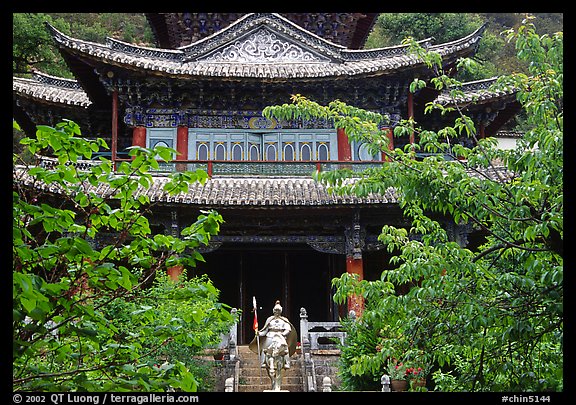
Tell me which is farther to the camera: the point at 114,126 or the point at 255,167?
the point at 255,167

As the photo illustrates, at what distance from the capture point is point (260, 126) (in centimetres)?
1634

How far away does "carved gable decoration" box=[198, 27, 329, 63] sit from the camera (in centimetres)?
1686

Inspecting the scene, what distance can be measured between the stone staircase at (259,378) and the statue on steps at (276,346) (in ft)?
2.30

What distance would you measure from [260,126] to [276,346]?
7141mm

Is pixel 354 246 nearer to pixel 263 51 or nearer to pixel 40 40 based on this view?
pixel 263 51

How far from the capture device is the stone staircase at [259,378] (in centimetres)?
1131

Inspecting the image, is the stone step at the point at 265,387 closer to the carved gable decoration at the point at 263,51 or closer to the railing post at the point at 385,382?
the railing post at the point at 385,382

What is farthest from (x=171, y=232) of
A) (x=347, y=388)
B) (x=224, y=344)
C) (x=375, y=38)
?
(x=375, y=38)

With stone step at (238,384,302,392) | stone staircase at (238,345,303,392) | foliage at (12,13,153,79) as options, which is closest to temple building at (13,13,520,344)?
stone staircase at (238,345,303,392)

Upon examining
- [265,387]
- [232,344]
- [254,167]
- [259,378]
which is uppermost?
[254,167]

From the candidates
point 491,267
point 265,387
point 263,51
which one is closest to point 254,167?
point 263,51

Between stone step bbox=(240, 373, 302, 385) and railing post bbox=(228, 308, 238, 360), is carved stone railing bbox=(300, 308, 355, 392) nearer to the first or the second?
stone step bbox=(240, 373, 302, 385)

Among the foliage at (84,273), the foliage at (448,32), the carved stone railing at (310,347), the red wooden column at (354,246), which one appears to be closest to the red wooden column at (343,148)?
the red wooden column at (354,246)
